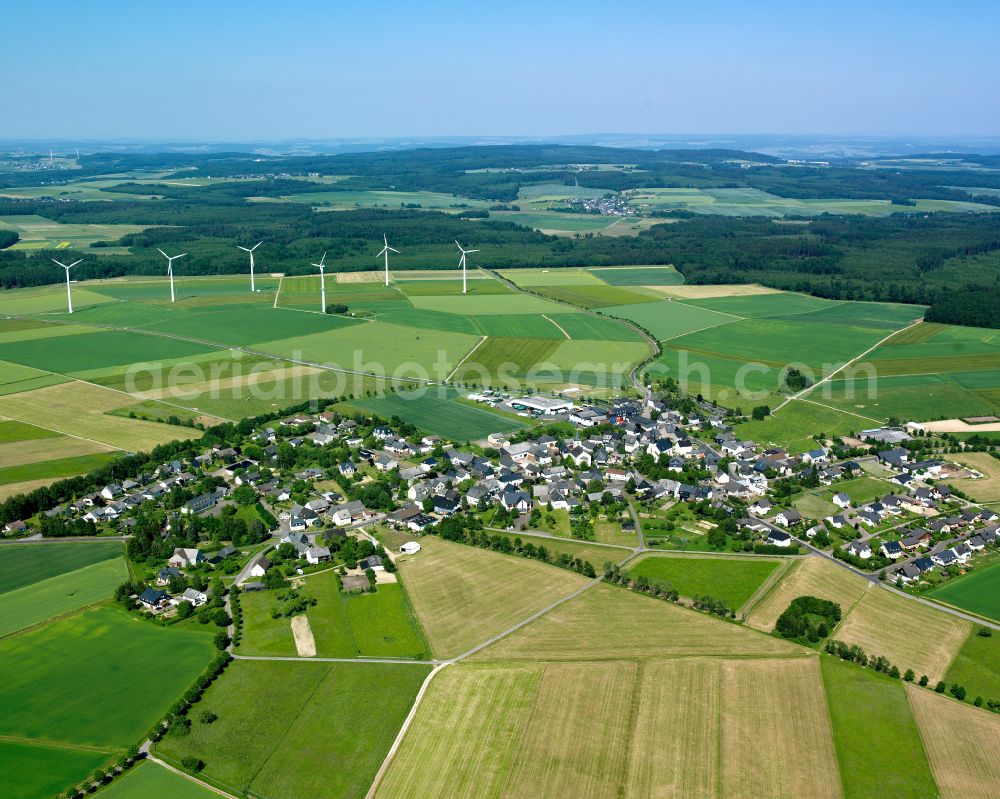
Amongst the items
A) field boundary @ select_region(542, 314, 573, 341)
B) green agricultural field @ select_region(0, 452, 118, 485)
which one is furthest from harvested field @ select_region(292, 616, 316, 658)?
field boundary @ select_region(542, 314, 573, 341)

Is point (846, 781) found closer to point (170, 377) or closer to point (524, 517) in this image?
point (524, 517)

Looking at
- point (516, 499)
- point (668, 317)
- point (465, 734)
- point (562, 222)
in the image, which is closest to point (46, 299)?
point (668, 317)

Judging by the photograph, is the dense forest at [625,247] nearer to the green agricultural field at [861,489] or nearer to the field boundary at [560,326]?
the field boundary at [560,326]

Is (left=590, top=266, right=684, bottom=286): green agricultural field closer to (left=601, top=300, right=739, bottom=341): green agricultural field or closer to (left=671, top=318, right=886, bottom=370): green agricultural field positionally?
(left=601, top=300, right=739, bottom=341): green agricultural field

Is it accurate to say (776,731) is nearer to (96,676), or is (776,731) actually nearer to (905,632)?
(905,632)

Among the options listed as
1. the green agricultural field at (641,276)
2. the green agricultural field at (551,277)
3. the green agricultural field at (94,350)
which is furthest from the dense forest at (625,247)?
the green agricultural field at (94,350)

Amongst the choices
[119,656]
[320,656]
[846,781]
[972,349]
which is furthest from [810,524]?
[972,349]
